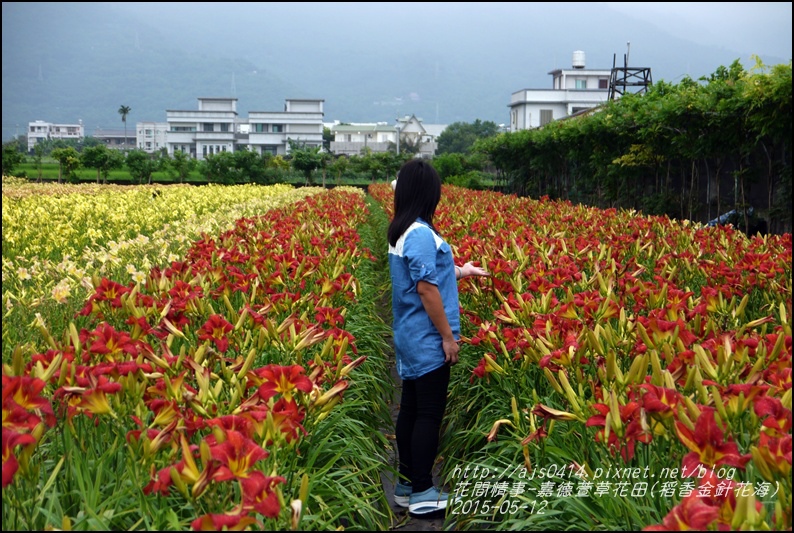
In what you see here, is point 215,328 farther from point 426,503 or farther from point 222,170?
point 222,170

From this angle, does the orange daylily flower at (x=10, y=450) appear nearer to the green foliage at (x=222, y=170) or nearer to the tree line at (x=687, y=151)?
the tree line at (x=687, y=151)

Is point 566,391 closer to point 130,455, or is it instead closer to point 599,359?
point 599,359

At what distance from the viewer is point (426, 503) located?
11.5ft

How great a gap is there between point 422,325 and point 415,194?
1.91ft

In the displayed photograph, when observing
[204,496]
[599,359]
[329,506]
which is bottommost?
[329,506]

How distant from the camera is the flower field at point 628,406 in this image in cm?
205

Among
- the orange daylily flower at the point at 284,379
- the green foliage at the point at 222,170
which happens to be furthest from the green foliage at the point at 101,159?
the orange daylily flower at the point at 284,379

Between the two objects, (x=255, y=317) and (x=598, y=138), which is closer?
A: (x=255, y=317)

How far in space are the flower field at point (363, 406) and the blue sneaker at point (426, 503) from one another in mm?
139

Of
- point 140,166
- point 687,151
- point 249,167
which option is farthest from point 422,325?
point 140,166

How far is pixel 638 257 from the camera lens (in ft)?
19.3

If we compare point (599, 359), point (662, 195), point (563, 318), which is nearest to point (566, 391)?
point (599, 359)

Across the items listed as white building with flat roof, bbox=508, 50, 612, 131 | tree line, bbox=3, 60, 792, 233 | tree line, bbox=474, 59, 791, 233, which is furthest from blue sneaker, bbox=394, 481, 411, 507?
white building with flat roof, bbox=508, 50, 612, 131

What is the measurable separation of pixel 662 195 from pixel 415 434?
1226 cm
